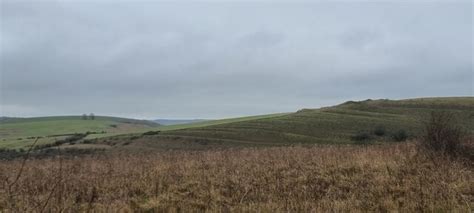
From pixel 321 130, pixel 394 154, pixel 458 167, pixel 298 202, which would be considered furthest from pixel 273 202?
pixel 321 130

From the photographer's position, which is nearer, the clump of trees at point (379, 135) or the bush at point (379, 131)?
the clump of trees at point (379, 135)

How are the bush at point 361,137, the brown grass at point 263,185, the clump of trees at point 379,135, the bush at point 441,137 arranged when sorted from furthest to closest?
the bush at point 361,137, the clump of trees at point 379,135, the bush at point 441,137, the brown grass at point 263,185

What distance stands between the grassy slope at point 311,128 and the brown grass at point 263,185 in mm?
21858

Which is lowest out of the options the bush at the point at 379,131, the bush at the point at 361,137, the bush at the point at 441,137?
the bush at the point at 361,137

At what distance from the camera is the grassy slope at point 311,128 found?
41312mm

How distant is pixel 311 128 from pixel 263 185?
36382 mm

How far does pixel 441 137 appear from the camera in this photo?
1553 centimetres

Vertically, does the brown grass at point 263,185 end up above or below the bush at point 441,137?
below

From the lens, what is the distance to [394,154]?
16.1 meters

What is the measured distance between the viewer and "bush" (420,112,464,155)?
15.4 meters

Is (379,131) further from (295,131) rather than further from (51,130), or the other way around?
(51,130)

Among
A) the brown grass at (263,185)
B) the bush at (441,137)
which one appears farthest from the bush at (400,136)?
the bush at (441,137)

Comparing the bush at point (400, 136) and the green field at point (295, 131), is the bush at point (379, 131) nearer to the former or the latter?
the green field at point (295, 131)

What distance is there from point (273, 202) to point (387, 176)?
399cm
